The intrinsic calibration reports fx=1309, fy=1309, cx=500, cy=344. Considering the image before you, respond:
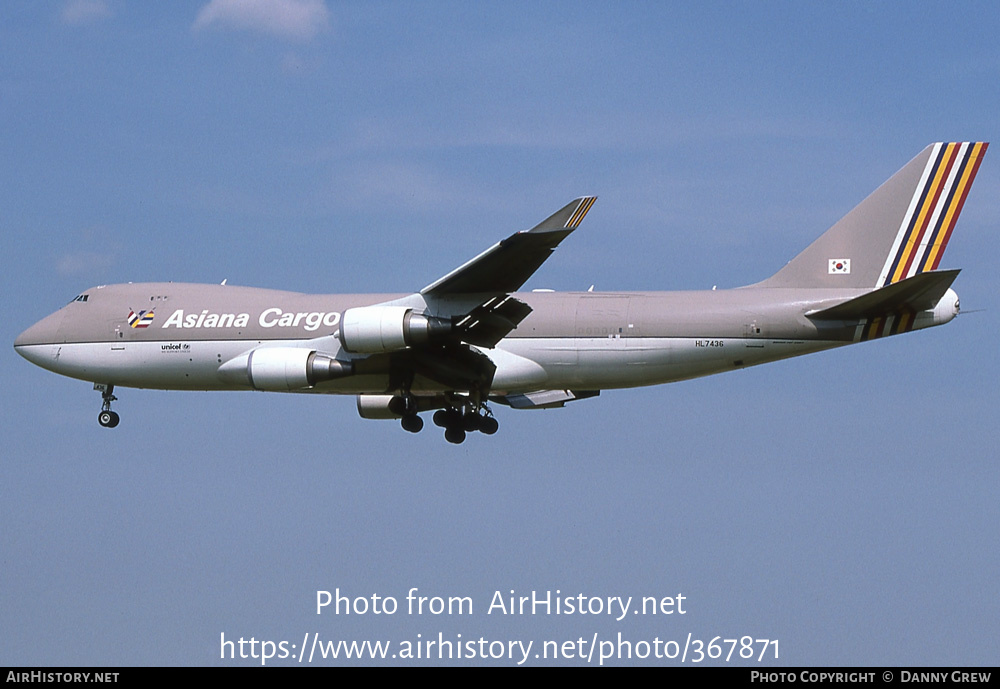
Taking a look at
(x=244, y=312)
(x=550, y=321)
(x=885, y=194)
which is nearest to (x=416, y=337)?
(x=550, y=321)

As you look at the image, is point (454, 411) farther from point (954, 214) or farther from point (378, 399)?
point (954, 214)

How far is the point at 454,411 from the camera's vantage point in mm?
34500

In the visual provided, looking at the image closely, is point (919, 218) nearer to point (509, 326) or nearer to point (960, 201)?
point (960, 201)

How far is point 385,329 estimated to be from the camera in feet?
93.7

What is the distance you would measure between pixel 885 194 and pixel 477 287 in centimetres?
1097

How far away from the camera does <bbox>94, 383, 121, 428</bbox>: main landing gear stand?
35.7 metres

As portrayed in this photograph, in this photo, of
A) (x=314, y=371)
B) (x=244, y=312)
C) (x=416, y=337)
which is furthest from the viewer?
(x=244, y=312)

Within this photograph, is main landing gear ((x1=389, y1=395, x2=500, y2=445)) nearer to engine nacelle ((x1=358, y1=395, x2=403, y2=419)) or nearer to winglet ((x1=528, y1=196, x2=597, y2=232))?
engine nacelle ((x1=358, y1=395, x2=403, y2=419))

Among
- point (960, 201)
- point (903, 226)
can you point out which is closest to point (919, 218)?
point (903, 226)

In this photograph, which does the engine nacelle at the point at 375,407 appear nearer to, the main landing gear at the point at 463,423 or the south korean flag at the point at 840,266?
the main landing gear at the point at 463,423

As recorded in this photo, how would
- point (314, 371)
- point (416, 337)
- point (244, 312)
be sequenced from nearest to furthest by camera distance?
point (416, 337)
point (314, 371)
point (244, 312)

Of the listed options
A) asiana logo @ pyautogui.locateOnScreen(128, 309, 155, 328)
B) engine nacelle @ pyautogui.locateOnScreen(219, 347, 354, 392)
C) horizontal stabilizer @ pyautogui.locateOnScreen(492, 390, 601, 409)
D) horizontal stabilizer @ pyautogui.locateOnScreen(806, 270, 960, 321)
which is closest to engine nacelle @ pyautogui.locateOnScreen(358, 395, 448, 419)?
horizontal stabilizer @ pyautogui.locateOnScreen(492, 390, 601, 409)

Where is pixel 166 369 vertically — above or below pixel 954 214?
below

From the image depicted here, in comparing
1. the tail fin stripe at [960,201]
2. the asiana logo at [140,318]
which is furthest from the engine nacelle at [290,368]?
the tail fin stripe at [960,201]
